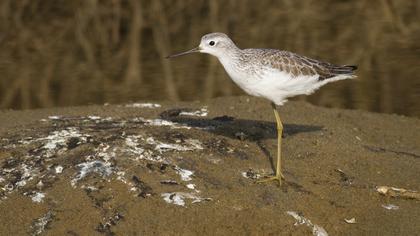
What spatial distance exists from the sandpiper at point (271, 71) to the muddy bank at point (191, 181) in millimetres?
326

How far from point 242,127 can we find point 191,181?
138cm

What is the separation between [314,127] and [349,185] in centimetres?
168

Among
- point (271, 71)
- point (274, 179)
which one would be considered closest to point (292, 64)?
point (271, 71)

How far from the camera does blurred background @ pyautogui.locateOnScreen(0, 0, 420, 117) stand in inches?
414

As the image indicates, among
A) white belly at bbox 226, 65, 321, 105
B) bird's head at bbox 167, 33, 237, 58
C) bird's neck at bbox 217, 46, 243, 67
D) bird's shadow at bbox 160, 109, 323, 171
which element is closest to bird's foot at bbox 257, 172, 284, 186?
bird's shadow at bbox 160, 109, 323, 171

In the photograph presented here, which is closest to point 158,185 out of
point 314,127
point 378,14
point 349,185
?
point 349,185

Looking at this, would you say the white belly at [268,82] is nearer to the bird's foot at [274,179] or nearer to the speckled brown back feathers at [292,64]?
the speckled brown back feathers at [292,64]

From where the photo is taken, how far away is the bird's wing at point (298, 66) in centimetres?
681

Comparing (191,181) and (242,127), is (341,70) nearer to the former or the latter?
(242,127)

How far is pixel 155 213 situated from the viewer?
234 inches

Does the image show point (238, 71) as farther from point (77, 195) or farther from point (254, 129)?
point (77, 195)

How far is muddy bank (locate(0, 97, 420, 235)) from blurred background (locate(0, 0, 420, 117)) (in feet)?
8.93

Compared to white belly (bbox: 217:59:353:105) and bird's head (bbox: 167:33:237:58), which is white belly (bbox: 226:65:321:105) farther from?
bird's head (bbox: 167:33:237:58)

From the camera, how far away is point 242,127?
297 inches
